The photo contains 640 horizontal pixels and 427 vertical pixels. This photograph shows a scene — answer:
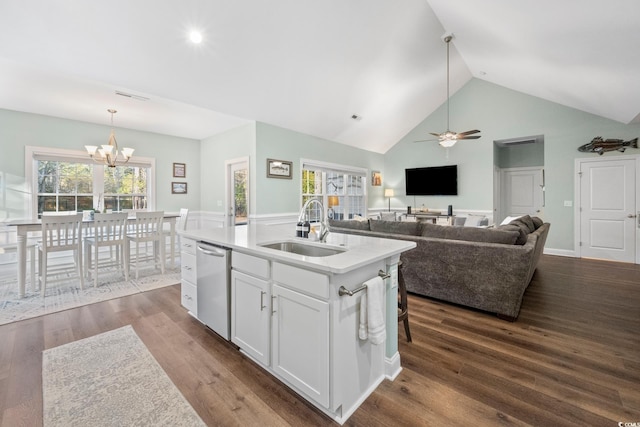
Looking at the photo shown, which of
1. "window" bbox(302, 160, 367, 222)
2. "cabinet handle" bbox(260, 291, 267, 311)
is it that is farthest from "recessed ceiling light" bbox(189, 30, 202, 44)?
"cabinet handle" bbox(260, 291, 267, 311)

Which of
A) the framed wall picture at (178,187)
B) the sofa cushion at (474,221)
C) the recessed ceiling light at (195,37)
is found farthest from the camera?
the framed wall picture at (178,187)

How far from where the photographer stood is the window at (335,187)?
607 centimetres

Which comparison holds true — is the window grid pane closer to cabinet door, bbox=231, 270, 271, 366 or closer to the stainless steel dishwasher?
the stainless steel dishwasher

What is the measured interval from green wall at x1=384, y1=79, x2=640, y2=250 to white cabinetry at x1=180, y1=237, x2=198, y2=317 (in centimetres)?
633

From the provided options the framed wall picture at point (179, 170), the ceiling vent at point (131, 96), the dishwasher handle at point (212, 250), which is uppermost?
the ceiling vent at point (131, 96)

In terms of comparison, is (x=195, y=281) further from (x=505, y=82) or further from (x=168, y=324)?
(x=505, y=82)

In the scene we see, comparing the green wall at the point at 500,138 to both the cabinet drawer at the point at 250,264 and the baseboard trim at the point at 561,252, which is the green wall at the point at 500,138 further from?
the cabinet drawer at the point at 250,264

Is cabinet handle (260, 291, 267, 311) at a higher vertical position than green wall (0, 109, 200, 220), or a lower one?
lower

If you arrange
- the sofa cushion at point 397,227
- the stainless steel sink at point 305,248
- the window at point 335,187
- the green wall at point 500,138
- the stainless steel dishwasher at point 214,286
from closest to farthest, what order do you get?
the stainless steel sink at point 305,248 → the stainless steel dishwasher at point 214,286 → the sofa cushion at point 397,227 → the green wall at point 500,138 → the window at point 335,187

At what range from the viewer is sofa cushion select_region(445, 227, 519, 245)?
8.80ft

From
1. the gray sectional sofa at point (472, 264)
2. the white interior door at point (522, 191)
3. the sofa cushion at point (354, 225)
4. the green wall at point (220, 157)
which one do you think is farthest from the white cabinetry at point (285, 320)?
the white interior door at point (522, 191)

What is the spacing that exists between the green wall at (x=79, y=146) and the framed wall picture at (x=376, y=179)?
4.56 m

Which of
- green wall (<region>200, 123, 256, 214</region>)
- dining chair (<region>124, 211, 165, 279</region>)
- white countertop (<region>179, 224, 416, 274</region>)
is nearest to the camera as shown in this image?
white countertop (<region>179, 224, 416, 274</region>)

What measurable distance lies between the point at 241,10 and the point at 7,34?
224cm
